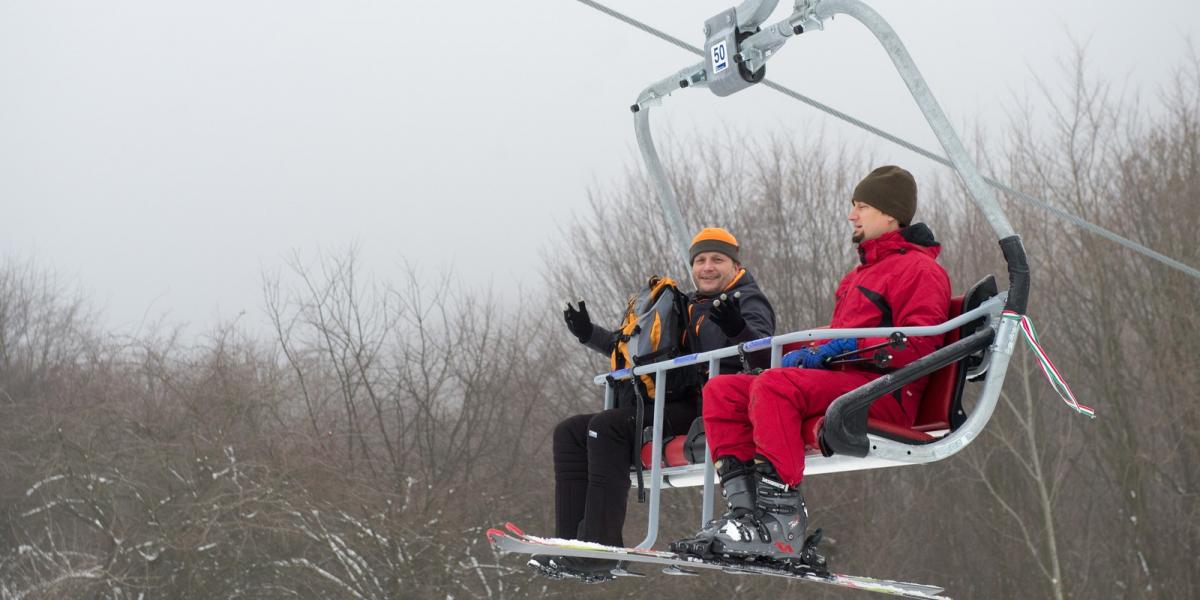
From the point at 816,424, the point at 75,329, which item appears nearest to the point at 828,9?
the point at 816,424

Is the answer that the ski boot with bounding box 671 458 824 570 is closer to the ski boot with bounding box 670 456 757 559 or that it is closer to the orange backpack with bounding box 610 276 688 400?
the ski boot with bounding box 670 456 757 559

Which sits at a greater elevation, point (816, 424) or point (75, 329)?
point (75, 329)

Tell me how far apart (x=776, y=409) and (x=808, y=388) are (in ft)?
0.40

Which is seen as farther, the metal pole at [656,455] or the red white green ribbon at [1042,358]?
the metal pole at [656,455]

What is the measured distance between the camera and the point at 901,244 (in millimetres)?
3846

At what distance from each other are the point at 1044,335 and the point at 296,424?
12.6 m

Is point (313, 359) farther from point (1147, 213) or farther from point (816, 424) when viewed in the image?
point (816, 424)

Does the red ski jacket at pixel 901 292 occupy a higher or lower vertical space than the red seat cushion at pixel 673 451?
higher

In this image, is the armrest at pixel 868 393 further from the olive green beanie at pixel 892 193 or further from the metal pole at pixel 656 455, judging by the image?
the metal pole at pixel 656 455

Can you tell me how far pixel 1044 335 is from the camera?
20.3 meters

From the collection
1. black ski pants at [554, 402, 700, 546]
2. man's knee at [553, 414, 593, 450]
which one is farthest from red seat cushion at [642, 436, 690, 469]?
man's knee at [553, 414, 593, 450]

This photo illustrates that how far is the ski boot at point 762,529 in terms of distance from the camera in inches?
153

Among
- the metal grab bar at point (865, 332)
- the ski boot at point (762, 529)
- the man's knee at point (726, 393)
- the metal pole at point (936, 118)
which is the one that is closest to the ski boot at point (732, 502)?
the ski boot at point (762, 529)

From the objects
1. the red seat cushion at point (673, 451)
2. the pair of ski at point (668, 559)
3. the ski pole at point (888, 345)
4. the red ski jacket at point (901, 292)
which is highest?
the red ski jacket at point (901, 292)
